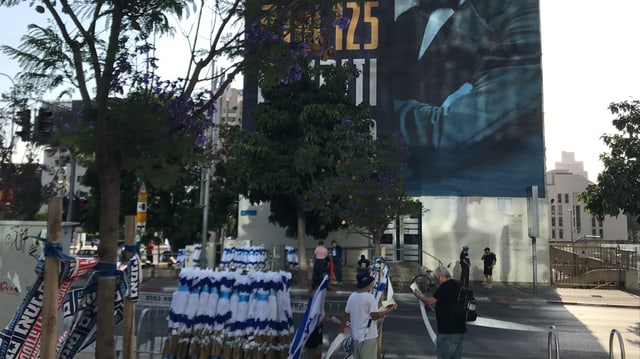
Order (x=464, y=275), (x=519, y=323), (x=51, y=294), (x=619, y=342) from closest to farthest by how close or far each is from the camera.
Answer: (x=51, y=294) < (x=619, y=342) < (x=519, y=323) < (x=464, y=275)

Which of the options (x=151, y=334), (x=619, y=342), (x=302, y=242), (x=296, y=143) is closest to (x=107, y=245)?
(x=151, y=334)

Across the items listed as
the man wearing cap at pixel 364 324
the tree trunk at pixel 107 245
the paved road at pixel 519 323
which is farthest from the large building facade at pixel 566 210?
the tree trunk at pixel 107 245

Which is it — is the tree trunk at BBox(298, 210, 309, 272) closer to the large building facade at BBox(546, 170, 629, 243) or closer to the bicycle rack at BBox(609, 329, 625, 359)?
the bicycle rack at BBox(609, 329, 625, 359)

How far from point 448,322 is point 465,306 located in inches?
12.2

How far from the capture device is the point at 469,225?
2702 cm

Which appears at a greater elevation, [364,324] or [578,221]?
[578,221]

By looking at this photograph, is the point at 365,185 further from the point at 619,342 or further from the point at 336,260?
the point at 619,342

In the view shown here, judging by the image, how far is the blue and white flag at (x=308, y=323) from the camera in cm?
653

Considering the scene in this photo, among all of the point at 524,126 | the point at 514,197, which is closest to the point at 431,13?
the point at 524,126

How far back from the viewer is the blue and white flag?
653 cm

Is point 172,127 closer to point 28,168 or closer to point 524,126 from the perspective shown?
point 28,168

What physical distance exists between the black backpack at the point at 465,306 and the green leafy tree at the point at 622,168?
16356 millimetres

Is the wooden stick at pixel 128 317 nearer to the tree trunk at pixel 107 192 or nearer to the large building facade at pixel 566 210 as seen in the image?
the tree trunk at pixel 107 192

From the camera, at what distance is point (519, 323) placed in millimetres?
14125
